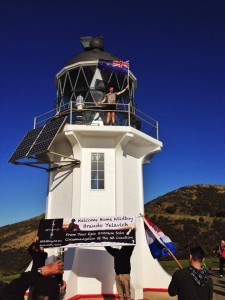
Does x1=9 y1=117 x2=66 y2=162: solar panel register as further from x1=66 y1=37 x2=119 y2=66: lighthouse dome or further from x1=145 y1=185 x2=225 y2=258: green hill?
x1=145 y1=185 x2=225 y2=258: green hill

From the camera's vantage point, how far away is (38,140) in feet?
43.9

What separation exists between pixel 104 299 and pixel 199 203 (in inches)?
1617

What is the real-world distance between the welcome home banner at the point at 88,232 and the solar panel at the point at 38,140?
2.83 m

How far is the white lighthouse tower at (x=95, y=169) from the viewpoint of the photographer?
12.3 meters

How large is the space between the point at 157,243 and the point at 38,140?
5949 mm

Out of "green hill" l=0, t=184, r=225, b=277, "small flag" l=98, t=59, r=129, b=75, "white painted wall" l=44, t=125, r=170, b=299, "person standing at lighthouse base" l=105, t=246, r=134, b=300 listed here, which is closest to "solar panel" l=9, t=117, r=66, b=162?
"white painted wall" l=44, t=125, r=170, b=299

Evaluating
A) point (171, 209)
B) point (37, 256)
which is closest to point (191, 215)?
point (171, 209)

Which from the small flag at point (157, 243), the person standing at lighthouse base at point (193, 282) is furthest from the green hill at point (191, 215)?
the person standing at lighthouse base at point (193, 282)

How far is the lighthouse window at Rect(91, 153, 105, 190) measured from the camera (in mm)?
13328

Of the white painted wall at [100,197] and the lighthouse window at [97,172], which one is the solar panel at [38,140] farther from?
the lighthouse window at [97,172]

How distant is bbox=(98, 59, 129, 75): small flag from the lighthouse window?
3567 mm

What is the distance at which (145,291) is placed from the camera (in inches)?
516

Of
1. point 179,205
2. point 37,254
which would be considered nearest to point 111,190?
point 37,254

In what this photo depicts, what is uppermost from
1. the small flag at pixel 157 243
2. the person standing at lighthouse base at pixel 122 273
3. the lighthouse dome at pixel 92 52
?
the lighthouse dome at pixel 92 52
